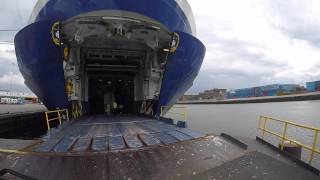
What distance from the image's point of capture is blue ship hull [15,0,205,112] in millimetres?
8750

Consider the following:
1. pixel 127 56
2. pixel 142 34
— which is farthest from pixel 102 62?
pixel 142 34

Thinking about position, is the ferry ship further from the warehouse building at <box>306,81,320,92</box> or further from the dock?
the warehouse building at <box>306,81,320,92</box>

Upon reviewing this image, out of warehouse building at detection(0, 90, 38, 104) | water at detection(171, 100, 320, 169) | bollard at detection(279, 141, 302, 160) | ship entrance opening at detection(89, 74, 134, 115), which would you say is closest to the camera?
bollard at detection(279, 141, 302, 160)

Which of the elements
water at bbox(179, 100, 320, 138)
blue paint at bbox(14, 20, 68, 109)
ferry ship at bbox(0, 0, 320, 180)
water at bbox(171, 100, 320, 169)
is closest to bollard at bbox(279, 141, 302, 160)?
ferry ship at bbox(0, 0, 320, 180)

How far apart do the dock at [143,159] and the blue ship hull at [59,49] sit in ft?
12.0

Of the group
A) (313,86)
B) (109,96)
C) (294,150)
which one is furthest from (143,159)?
(313,86)

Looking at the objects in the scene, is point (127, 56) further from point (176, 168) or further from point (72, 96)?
point (176, 168)

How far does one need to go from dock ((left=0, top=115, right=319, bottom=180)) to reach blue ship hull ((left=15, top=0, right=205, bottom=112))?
3.65 meters

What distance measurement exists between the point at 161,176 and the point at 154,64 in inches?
316

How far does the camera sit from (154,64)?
12070 mm

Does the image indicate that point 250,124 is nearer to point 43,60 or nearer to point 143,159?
point 43,60

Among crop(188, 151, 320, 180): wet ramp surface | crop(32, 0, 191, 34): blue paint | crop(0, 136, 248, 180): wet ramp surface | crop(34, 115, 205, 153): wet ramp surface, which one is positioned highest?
crop(32, 0, 191, 34): blue paint

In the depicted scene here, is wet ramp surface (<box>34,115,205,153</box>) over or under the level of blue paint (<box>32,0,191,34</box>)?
under

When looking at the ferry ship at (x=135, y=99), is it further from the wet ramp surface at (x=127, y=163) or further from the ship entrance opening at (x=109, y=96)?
the ship entrance opening at (x=109, y=96)
